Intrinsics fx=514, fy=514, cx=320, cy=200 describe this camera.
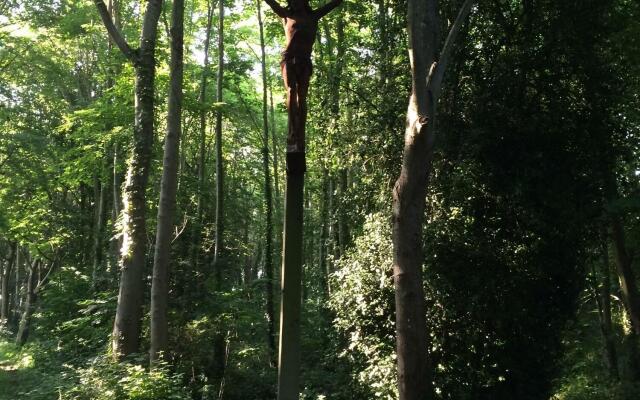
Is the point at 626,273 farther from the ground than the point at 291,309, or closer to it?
farther from the ground

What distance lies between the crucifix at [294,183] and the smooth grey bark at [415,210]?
3.79 metres

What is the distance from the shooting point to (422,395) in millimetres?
6527

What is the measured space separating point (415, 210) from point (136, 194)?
5708 mm

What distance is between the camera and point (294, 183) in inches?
111

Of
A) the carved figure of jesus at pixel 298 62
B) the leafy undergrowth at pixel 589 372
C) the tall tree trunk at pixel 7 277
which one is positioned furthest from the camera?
the tall tree trunk at pixel 7 277

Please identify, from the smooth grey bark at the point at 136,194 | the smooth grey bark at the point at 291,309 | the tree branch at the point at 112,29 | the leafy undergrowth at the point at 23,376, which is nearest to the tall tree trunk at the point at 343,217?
the smooth grey bark at the point at 136,194

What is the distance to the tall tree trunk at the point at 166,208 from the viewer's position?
907 cm

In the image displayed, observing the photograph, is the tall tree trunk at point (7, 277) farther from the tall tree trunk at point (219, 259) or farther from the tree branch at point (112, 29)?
the tree branch at point (112, 29)

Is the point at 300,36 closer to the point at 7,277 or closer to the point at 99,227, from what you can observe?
the point at 99,227

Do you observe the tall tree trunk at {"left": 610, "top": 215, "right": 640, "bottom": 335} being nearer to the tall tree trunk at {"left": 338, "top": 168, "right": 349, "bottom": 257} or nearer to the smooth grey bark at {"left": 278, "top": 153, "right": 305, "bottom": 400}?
the tall tree trunk at {"left": 338, "top": 168, "right": 349, "bottom": 257}

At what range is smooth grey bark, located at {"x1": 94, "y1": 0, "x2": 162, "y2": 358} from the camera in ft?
31.4

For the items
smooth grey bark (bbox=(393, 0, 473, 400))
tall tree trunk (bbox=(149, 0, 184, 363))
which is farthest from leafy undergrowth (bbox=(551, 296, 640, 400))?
tall tree trunk (bbox=(149, 0, 184, 363))

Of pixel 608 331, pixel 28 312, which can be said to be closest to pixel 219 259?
pixel 608 331

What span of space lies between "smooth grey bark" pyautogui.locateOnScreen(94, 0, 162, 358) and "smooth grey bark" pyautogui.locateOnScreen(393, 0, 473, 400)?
5388 millimetres
